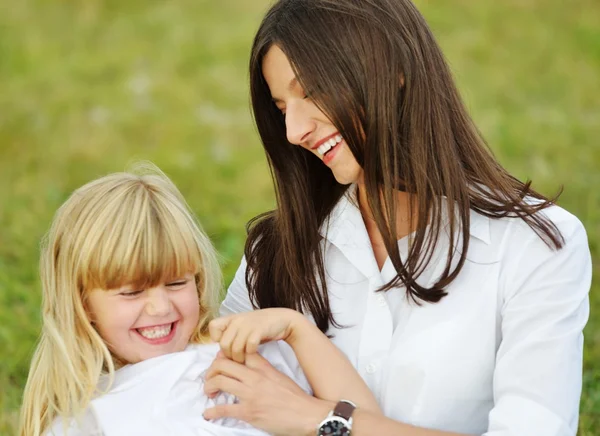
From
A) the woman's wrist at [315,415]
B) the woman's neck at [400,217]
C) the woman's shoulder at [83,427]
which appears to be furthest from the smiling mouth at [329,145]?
the woman's shoulder at [83,427]

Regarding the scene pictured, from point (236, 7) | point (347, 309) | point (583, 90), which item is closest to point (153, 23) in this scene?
point (236, 7)

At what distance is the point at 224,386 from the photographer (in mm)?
2646

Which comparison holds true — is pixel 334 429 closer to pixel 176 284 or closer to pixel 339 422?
pixel 339 422

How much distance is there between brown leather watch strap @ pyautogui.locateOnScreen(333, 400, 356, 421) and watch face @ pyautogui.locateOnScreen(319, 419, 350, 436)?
21mm

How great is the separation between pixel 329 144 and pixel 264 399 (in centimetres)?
67

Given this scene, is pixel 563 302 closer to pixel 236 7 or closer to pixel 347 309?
pixel 347 309

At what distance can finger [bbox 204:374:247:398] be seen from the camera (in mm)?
2631

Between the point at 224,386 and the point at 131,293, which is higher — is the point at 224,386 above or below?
below

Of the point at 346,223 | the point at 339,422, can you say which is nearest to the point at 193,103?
the point at 346,223

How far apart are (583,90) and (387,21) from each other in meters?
6.24

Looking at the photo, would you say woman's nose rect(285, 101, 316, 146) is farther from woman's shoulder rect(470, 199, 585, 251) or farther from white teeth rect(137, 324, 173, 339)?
white teeth rect(137, 324, 173, 339)

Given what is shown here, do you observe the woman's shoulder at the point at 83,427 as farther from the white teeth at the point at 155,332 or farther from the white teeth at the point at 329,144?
the white teeth at the point at 329,144

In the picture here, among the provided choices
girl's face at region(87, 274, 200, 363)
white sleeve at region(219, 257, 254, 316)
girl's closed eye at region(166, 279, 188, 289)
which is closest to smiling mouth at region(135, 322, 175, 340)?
girl's face at region(87, 274, 200, 363)

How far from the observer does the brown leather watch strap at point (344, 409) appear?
8.32 ft
